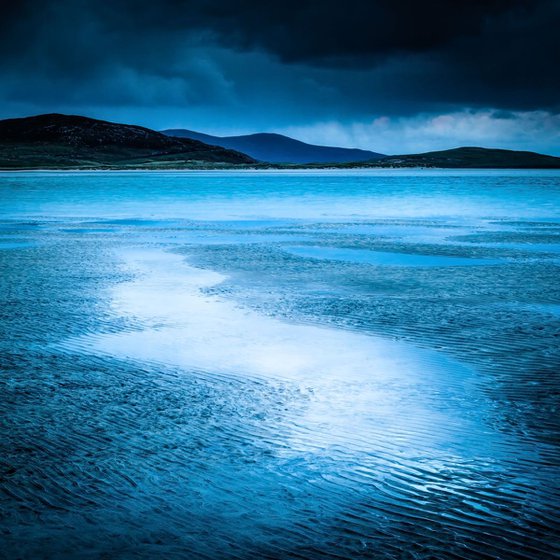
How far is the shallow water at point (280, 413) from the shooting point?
14.2 feet

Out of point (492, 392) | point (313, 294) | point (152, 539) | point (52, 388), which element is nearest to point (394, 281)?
point (313, 294)

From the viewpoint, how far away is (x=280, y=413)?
21.0 feet

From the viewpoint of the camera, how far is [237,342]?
9.02 meters

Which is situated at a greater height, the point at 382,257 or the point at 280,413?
the point at 382,257

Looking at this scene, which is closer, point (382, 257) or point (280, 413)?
point (280, 413)

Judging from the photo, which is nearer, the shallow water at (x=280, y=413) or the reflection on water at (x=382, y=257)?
the shallow water at (x=280, y=413)

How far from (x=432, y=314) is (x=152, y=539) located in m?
7.14

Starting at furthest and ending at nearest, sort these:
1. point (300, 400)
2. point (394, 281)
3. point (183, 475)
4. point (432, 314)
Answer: point (394, 281) → point (432, 314) → point (300, 400) → point (183, 475)

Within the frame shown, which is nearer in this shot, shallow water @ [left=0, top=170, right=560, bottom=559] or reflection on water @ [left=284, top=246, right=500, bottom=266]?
shallow water @ [left=0, top=170, right=560, bottom=559]

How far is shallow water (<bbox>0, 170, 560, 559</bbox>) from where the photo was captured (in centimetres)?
432

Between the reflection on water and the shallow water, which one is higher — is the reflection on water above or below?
above

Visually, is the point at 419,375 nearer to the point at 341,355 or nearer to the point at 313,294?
the point at 341,355

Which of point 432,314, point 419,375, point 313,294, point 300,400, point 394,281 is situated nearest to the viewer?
point 300,400

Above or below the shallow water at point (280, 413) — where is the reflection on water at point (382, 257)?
above
